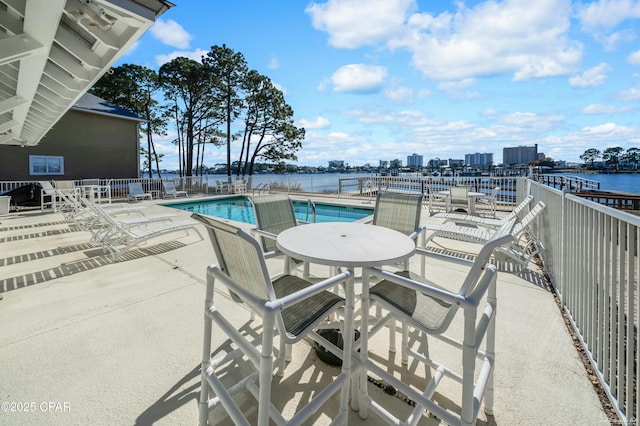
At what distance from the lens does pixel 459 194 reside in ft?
25.0

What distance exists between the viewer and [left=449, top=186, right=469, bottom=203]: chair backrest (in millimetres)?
7504

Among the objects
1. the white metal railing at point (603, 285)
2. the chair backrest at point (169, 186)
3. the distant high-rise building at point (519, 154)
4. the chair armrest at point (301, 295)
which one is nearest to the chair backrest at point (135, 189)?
the chair backrest at point (169, 186)

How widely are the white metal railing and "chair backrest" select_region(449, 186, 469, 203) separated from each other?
4.45 metres

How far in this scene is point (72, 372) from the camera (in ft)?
6.13

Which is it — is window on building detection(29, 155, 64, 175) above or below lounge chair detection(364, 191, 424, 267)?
above

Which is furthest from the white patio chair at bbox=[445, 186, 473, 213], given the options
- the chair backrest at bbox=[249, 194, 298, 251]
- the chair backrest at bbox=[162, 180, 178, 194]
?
the chair backrest at bbox=[162, 180, 178, 194]

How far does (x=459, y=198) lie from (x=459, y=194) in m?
0.11

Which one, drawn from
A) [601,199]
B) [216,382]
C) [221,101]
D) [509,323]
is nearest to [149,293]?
[216,382]

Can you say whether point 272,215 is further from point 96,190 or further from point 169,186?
point 169,186

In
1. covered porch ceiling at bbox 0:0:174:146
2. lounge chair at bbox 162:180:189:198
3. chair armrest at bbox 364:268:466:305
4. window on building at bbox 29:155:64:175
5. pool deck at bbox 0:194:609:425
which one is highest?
covered porch ceiling at bbox 0:0:174:146

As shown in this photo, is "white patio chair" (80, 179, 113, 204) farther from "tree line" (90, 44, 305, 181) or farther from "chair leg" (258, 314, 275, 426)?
"chair leg" (258, 314, 275, 426)

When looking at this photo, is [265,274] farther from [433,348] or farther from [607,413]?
[607,413]

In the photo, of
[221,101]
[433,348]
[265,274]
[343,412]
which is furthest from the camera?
[221,101]

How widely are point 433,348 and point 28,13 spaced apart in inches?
181
